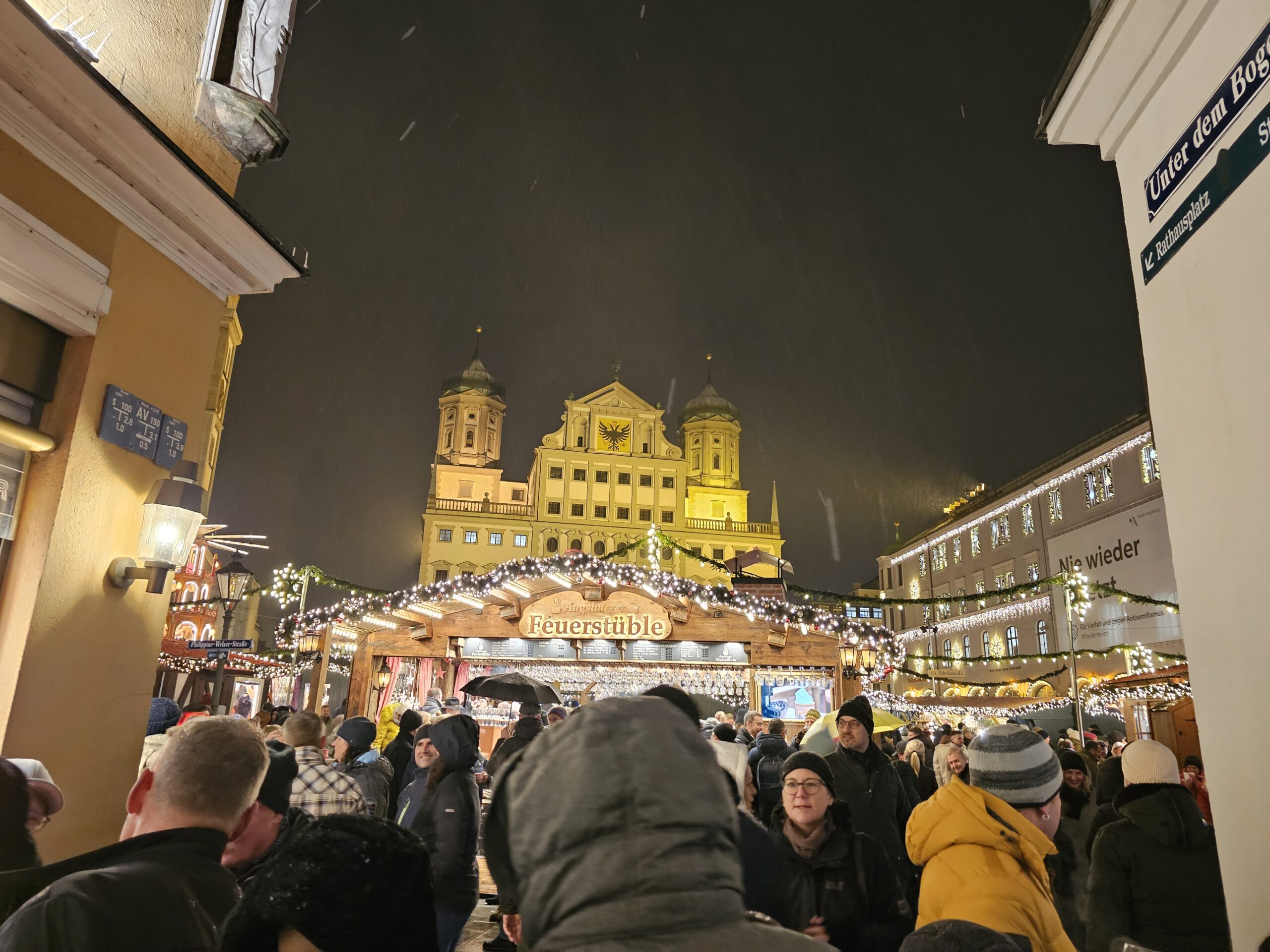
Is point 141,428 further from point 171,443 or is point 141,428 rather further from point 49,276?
point 49,276

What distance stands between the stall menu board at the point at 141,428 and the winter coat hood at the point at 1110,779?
7217 millimetres

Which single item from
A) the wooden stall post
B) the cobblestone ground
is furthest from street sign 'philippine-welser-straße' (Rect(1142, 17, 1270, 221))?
the wooden stall post

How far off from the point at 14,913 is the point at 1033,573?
4053cm

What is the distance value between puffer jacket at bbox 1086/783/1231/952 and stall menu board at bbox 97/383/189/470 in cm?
585

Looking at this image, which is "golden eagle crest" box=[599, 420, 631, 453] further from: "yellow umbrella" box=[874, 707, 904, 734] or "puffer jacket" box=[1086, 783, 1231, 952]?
"puffer jacket" box=[1086, 783, 1231, 952]

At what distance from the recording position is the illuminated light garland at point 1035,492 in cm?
3088

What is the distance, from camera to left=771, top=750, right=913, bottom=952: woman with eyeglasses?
11.2 ft

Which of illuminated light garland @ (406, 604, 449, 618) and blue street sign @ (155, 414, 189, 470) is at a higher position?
blue street sign @ (155, 414, 189, 470)

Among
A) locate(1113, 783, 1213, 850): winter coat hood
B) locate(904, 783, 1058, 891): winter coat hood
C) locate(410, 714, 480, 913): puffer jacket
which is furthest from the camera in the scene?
locate(410, 714, 480, 913): puffer jacket

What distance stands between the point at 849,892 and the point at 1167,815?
4.62 ft

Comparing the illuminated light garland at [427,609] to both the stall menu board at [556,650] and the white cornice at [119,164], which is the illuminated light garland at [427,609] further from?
the white cornice at [119,164]

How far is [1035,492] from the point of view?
3806 centimetres

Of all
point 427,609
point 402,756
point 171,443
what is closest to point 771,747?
point 402,756

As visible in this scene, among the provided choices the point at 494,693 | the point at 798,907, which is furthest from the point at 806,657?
the point at 798,907
